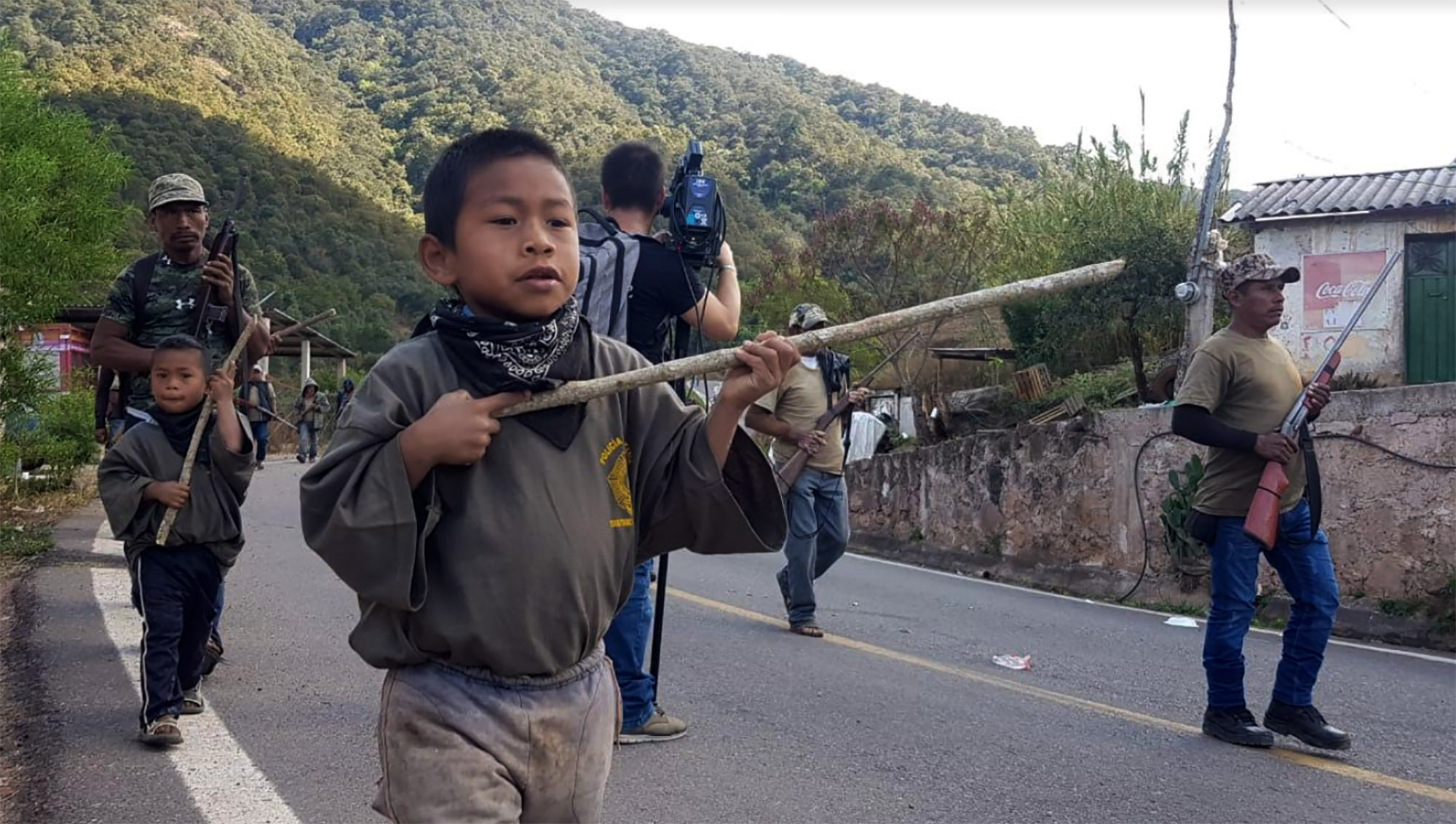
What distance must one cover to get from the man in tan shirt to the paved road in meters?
0.33

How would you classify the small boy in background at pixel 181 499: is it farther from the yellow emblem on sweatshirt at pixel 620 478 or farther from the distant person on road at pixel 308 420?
the distant person on road at pixel 308 420

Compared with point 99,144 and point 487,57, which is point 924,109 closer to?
point 487,57

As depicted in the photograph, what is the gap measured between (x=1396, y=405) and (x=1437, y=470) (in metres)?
0.65

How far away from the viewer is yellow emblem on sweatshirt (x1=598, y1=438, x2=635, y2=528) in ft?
8.16

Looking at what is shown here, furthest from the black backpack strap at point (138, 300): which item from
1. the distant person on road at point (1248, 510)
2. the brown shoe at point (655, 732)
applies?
the distant person on road at point (1248, 510)

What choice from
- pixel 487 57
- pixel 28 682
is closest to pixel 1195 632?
pixel 28 682

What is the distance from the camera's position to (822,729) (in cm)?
561

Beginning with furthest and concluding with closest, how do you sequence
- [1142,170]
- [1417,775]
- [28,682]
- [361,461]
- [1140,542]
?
1. [1142,170]
2. [1140,542]
3. [28,682]
4. [1417,775]
5. [361,461]

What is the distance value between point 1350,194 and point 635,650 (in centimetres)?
1757

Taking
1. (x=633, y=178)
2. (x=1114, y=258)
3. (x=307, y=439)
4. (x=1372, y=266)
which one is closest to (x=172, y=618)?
(x=633, y=178)

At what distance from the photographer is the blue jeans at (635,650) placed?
16.3 feet

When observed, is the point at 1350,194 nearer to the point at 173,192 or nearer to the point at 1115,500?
the point at 1115,500

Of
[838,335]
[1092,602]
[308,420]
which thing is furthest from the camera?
[308,420]

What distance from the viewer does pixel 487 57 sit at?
3585 inches
